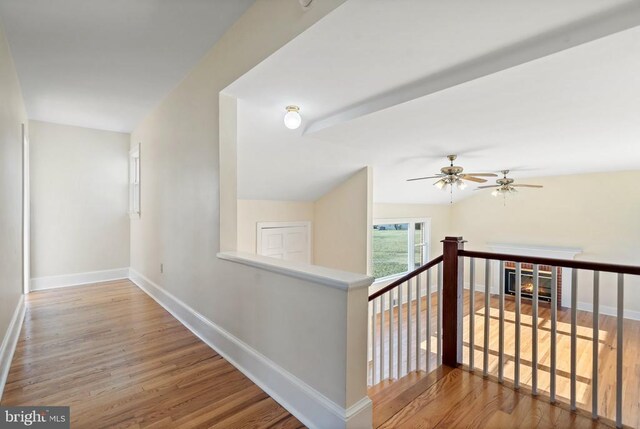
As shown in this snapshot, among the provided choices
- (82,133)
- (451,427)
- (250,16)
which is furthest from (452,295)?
(82,133)

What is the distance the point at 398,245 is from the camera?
692cm

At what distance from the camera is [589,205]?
241 inches

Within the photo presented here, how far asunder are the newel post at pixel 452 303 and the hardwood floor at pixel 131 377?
4.48 feet

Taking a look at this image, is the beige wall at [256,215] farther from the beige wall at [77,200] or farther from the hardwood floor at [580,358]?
the hardwood floor at [580,358]

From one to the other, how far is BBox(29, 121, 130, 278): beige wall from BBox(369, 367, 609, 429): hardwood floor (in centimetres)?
476

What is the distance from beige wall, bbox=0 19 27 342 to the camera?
2164 mm

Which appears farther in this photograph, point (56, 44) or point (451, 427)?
point (56, 44)

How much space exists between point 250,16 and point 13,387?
2957 millimetres

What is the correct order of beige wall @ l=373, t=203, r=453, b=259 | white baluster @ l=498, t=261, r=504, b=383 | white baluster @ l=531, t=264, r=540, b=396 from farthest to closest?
1. beige wall @ l=373, t=203, r=453, b=259
2. white baluster @ l=498, t=261, r=504, b=383
3. white baluster @ l=531, t=264, r=540, b=396

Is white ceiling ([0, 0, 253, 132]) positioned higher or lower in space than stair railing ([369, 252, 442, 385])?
higher

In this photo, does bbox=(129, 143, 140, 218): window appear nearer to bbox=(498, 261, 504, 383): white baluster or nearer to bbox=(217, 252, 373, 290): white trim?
bbox=(217, 252, 373, 290): white trim

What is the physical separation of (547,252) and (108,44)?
8327 mm

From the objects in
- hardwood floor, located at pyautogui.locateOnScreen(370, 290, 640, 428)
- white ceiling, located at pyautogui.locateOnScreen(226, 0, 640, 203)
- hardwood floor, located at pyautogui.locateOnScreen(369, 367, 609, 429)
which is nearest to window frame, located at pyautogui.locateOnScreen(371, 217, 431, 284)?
hardwood floor, located at pyautogui.locateOnScreen(370, 290, 640, 428)

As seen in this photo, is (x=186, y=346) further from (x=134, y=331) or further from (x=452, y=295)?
(x=452, y=295)
